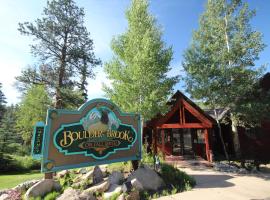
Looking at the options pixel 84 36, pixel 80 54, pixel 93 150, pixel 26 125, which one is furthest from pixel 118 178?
pixel 26 125

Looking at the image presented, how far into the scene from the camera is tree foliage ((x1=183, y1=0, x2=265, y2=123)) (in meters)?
13.3

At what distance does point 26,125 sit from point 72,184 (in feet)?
74.6

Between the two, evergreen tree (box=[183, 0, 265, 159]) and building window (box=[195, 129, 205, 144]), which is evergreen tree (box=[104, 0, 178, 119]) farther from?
building window (box=[195, 129, 205, 144])

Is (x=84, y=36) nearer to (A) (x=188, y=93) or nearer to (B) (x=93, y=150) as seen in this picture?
(A) (x=188, y=93)

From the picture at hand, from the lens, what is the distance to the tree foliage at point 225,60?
43.6 feet

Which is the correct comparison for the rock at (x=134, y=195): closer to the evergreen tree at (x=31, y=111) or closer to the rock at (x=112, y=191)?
the rock at (x=112, y=191)

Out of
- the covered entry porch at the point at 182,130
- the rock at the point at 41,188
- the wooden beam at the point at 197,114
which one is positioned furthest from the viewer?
the covered entry porch at the point at 182,130

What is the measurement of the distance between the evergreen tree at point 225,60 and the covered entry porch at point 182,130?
1127mm

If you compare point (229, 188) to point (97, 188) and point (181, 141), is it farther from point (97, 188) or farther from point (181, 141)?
point (181, 141)

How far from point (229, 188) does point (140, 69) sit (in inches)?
320

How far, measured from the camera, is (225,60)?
13.7 meters

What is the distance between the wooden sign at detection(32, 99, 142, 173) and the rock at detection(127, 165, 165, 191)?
98cm

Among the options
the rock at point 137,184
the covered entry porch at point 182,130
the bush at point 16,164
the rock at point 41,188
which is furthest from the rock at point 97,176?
the bush at point 16,164

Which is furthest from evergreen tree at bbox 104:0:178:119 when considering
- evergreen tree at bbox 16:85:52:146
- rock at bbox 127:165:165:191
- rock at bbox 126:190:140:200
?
evergreen tree at bbox 16:85:52:146
